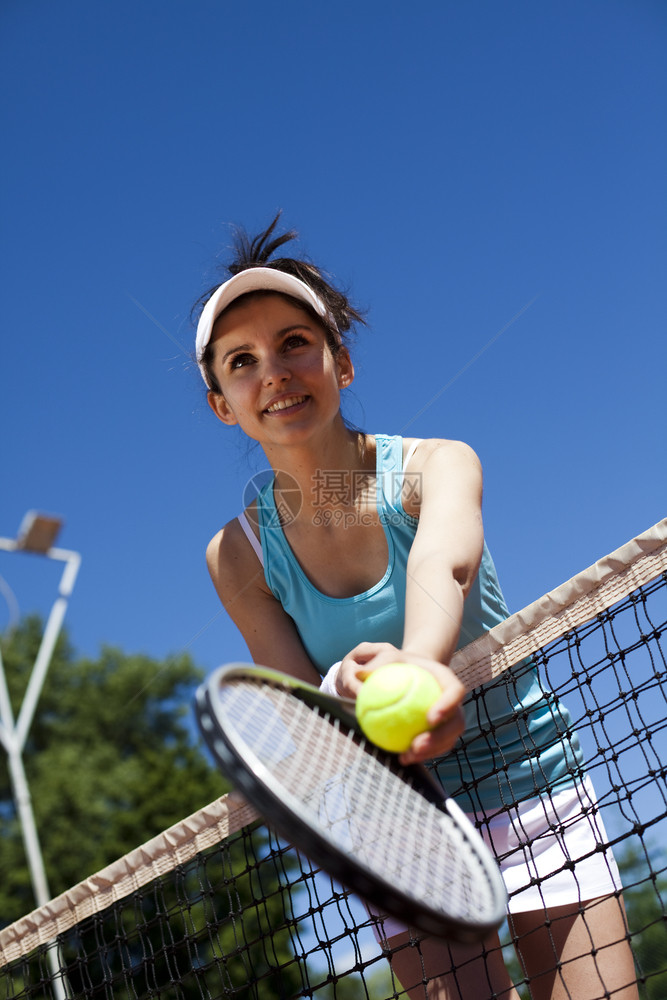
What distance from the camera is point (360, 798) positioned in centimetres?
179

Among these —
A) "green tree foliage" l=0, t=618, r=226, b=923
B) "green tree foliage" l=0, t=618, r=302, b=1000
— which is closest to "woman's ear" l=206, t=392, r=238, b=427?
"green tree foliage" l=0, t=618, r=302, b=1000

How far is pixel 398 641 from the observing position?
102 inches

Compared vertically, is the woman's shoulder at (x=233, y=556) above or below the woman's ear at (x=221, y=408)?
below

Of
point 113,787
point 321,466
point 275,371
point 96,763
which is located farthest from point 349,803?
point 96,763

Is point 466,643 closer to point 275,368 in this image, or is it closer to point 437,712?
point 275,368

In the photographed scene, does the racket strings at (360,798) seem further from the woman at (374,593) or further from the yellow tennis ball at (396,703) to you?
the woman at (374,593)

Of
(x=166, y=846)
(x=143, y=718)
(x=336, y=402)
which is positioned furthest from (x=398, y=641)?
(x=143, y=718)

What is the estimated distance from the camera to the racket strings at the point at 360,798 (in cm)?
164

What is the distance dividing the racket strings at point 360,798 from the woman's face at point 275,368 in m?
0.94

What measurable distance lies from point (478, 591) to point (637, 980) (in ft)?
3.45

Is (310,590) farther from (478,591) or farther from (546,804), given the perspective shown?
(546,804)

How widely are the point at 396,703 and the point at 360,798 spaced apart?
0.24 m

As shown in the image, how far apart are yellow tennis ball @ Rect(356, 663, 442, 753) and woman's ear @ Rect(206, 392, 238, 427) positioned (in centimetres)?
137

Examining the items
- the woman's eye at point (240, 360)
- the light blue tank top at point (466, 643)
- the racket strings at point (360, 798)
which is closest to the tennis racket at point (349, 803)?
the racket strings at point (360, 798)
